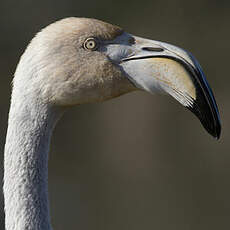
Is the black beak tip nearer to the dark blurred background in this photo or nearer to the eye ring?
the eye ring

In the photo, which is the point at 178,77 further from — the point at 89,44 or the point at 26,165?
the point at 26,165

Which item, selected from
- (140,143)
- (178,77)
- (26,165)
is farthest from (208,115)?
(140,143)

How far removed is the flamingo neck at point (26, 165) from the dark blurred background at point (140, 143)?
4291mm

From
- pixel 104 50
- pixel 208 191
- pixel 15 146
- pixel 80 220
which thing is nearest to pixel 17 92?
pixel 15 146

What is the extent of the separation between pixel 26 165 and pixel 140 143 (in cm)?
537

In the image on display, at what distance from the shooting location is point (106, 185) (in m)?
7.31

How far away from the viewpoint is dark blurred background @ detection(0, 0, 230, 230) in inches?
274

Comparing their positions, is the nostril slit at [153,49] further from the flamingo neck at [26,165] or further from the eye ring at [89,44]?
the flamingo neck at [26,165]

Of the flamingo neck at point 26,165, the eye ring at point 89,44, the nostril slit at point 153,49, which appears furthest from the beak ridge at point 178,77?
the flamingo neck at point 26,165

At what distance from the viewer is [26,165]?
2367 mm

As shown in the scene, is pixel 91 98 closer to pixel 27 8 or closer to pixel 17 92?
pixel 17 92

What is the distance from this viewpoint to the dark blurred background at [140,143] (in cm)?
695

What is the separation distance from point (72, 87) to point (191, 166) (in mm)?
5313

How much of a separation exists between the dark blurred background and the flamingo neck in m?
4.29
